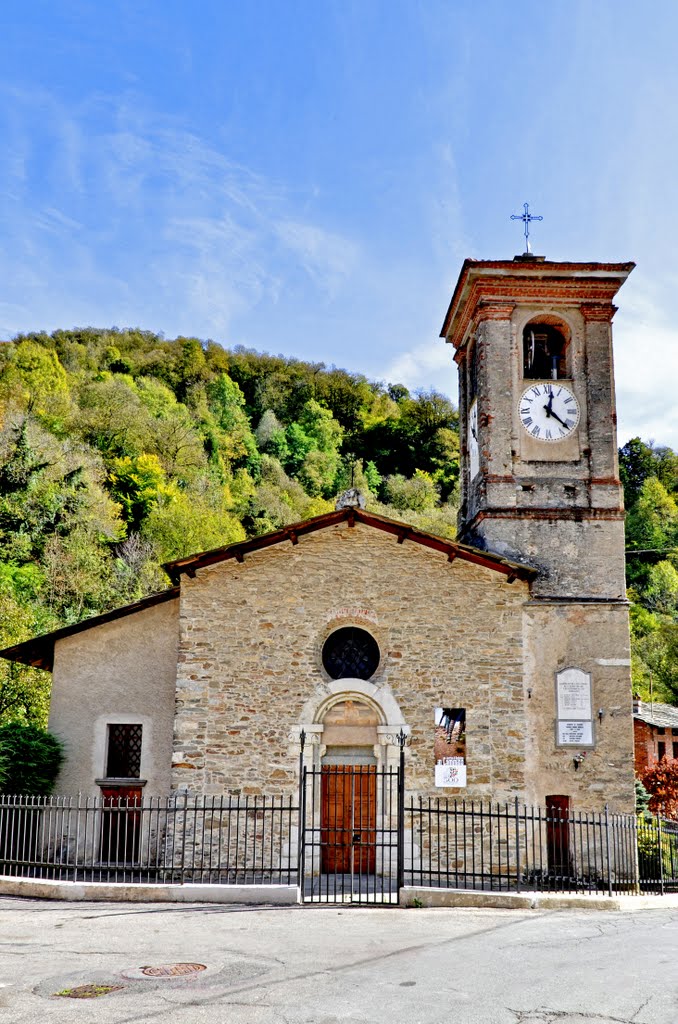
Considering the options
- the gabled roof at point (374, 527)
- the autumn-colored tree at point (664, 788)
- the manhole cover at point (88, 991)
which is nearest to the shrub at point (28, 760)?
the gabled roof at point (374, 527)

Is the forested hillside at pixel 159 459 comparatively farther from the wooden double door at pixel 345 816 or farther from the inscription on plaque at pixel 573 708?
Result: the inscription on plaque at pixel 573 708

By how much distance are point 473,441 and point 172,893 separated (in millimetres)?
11084

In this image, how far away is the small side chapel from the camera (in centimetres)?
1622

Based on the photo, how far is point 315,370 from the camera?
→ 268 ft

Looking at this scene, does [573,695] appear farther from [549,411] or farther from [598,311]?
[598,311]

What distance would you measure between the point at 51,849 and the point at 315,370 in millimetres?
67090

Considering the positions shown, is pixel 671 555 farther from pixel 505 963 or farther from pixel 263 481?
pixel 505 963

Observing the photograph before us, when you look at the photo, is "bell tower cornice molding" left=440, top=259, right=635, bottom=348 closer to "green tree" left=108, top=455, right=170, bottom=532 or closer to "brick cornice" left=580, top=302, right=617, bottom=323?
"brick cornice" left=580, top=302, right=617, bottom=323

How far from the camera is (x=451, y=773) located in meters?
16.1

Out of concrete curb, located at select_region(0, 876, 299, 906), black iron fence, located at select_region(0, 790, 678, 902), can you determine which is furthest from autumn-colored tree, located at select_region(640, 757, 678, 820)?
concrete curb, located at select_region(0, 876, 299, 906)

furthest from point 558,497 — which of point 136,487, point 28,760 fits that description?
point 136,487

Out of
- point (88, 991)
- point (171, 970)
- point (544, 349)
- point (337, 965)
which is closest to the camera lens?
point (88, 991)

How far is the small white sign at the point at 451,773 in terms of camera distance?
52.5 ft

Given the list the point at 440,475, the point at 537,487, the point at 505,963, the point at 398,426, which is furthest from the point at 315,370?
the point at 505,963
